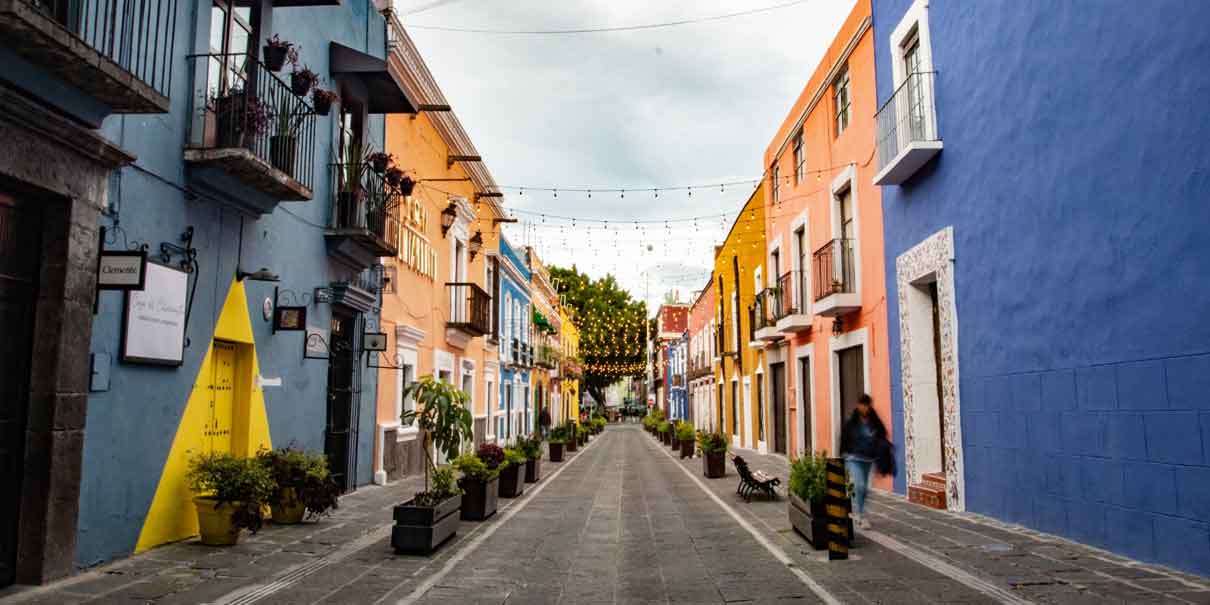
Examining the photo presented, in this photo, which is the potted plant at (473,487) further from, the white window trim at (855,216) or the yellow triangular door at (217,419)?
the white window trim at (855,216)

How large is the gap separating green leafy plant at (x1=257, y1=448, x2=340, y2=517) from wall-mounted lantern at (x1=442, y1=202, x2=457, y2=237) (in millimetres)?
8690

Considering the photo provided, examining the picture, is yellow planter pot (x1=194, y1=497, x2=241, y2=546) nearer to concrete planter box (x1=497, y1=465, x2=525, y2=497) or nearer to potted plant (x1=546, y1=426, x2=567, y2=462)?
concrete planter box (x1=497, y1=465, x2=525, y2=497)

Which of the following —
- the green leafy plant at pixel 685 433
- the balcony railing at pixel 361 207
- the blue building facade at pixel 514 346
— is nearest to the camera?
the balcony railing at pixel 361 207

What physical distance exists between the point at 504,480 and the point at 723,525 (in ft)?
13.9

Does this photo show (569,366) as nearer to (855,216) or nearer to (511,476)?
(855,216)

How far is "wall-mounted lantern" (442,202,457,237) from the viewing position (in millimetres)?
17078

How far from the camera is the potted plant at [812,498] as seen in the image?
7609 millimetres

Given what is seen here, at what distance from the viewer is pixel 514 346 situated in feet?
89.5

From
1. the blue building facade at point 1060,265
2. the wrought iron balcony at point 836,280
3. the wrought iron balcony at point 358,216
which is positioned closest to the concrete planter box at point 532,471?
the wrought iron balcony at point 358,216

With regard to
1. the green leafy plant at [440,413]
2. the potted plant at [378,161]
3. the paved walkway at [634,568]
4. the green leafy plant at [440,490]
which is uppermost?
the potted plant at [378,161]

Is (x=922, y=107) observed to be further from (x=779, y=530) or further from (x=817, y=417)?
(x=817, y=417)

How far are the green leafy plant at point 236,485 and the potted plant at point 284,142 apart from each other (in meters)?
3.21

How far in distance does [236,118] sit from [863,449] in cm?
718

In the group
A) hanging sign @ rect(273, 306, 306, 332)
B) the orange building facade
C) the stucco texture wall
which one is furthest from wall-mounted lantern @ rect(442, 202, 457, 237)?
hanging sign @ rect(273, 306, 306, 332)
